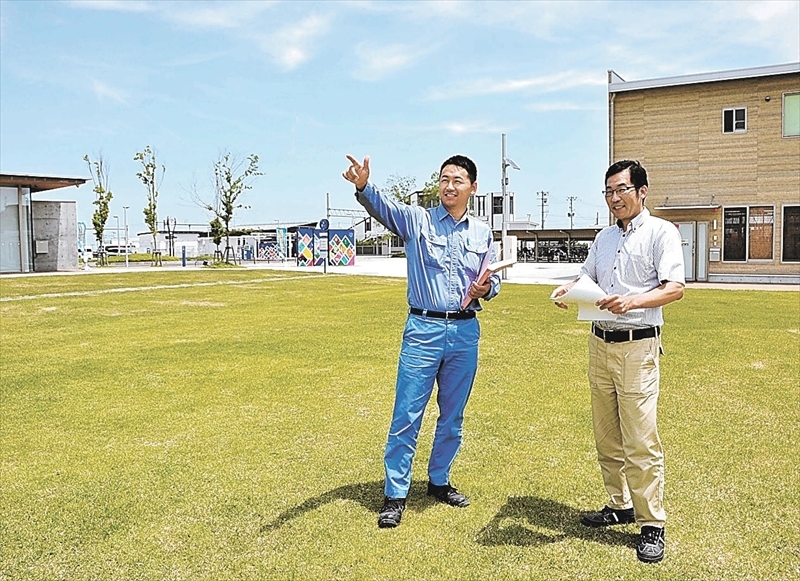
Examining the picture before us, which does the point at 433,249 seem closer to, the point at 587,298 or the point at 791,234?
the point at 587,298

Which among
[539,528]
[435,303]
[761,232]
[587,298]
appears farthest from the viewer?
→ [761,232]

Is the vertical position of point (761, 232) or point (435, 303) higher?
point (761, 232)

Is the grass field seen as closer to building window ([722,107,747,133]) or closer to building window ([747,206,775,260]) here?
building window ([747,206,775,260])

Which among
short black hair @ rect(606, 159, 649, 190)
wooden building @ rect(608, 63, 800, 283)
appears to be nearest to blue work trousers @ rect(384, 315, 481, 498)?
short black hair @ rect(606, 159, 649, 190)

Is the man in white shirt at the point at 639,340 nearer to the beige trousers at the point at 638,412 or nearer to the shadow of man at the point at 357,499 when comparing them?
the beige trousers at the point at 638,412

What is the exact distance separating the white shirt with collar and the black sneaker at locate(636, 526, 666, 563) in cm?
99

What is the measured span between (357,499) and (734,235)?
2176 centimetres

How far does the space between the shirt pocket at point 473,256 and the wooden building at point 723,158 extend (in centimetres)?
2034

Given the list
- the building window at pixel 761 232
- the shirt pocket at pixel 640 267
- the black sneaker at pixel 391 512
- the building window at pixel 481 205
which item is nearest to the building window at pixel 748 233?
the building window at pixel 761 232

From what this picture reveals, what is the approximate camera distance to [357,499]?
13.0 ft

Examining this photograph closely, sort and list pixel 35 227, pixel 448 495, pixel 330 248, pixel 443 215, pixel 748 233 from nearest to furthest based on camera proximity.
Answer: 1. pixel 443 215
2. pixel 448 495
3. pixel 748 233
4. pixel 35 227
5. pixel 330 248

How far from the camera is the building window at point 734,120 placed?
71.8 ft

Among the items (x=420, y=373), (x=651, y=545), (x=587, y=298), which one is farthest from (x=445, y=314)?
(x=651, y=545)

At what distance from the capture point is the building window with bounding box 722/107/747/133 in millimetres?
21875
